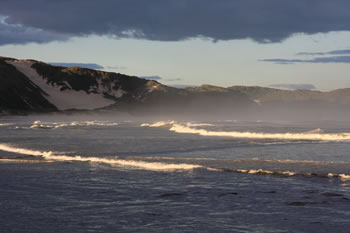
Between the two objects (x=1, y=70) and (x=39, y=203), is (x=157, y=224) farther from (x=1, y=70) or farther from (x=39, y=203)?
(x=1, y=70)

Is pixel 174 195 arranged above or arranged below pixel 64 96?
below

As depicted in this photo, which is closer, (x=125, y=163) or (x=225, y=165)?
(x=225, y=165)

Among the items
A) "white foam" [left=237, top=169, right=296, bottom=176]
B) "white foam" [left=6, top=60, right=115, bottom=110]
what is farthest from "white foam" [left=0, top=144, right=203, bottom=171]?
"white foam" [left=6, top=60, right=115, bottom=110]

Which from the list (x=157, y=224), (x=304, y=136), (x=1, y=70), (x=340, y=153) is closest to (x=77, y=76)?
(x=1, y=70)

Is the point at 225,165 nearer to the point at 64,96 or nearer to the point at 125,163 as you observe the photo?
the point at 125,163

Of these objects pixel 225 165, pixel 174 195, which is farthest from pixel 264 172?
pixel 174 195

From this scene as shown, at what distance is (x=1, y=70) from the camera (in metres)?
158

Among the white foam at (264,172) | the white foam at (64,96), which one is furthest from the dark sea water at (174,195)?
the white foam at (64,96)

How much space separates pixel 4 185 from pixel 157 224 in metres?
6.31

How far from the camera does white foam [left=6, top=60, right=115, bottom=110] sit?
164 m

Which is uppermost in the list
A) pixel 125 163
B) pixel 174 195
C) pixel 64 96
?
pixel 64 96

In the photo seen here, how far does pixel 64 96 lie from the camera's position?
16988cm

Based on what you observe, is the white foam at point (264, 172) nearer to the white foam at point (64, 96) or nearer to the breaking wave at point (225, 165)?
the breaking wave at point (225, 165)

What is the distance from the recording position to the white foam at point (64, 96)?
16362 cm
